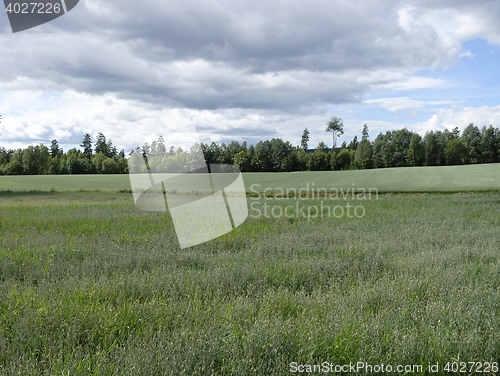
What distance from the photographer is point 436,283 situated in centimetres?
420

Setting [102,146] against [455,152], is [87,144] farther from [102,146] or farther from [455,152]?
[455,152]

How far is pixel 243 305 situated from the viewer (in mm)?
3594

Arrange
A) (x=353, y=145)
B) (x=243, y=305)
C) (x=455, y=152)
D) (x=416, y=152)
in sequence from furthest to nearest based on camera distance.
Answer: (x=353, y=145), (x=416, y=152), (x=455, y=152), (x=243, y=305)

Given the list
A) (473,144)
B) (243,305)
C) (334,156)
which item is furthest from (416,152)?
(243,305)

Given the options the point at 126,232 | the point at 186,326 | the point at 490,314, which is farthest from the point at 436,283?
the point at 126,232

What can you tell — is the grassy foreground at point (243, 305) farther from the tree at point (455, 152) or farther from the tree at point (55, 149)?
the tree at point (55, 149)

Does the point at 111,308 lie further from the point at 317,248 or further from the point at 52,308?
the point at 317,248

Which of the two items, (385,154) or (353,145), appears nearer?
(385,154)

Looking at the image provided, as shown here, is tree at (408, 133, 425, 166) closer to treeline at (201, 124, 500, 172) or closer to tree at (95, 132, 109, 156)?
treeline at (201, 124, 500, 172)

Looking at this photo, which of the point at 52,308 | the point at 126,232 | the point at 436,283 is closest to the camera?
the point at 52,308

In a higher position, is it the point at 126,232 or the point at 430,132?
the point at 430,132

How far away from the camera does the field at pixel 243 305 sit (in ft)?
8.66

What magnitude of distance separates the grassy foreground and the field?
0.02m

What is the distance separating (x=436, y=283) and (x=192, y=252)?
4.24 meters
